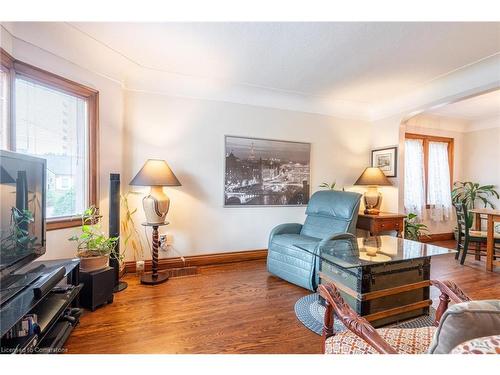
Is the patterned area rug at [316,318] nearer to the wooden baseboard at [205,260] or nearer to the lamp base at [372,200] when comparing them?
the wooden baseboard at [205,260]

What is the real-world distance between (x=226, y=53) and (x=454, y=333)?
257cm

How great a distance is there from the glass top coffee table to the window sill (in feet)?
7.38

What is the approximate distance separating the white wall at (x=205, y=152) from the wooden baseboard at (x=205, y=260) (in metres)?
0.07

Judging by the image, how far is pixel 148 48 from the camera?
232 cm

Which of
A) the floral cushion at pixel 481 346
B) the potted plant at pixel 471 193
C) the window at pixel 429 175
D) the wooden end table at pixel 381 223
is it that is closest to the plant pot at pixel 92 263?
the floral cushion at pixel 481 346

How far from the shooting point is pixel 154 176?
97.5 inches

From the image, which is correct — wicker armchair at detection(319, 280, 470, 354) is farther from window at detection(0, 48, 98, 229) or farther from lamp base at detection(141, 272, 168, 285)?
window at detection(0, 48, 98, 229)

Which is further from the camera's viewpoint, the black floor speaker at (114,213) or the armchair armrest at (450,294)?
the black floor speaker at (114,213)

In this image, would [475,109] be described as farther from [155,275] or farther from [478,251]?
[155,275]

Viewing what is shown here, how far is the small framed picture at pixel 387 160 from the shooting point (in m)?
3.51

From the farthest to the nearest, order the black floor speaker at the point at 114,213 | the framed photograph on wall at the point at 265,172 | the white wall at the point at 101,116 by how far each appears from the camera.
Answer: the framed photograph on wall at the point at 265,172, the black floor speaker at the point at 114,213, the white wall at the point at 101,116

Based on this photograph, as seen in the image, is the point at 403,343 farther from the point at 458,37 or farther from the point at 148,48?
the point at 148,48

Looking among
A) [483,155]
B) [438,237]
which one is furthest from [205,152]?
[483,155]

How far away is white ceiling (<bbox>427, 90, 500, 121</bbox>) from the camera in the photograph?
3.47m
